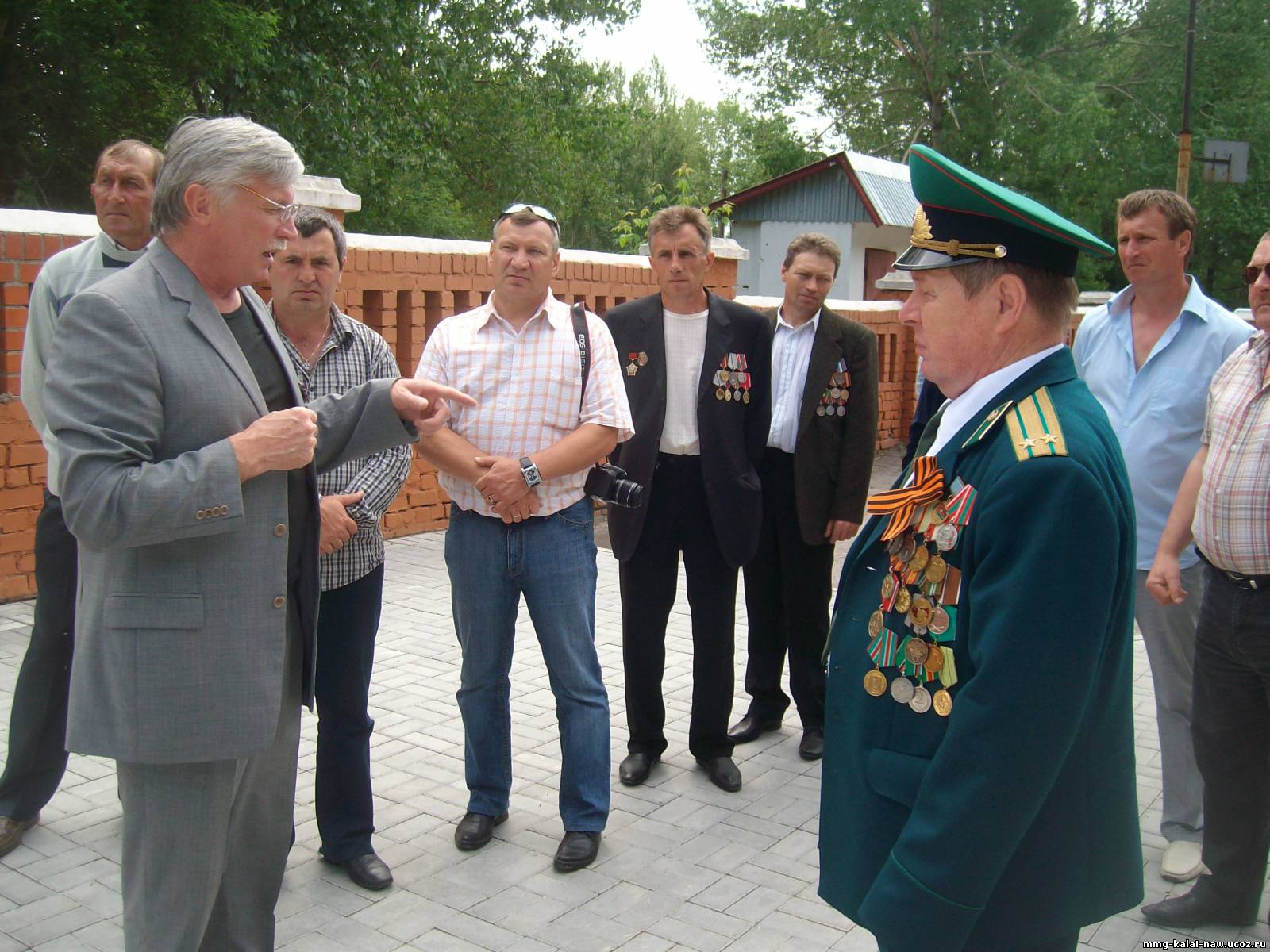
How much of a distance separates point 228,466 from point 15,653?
4.19 meters

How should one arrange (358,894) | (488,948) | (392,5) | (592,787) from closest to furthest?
(488,948) → (358,894) → (592,787) → (392,5)

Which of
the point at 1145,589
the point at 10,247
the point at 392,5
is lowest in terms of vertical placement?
the point at 1145,589

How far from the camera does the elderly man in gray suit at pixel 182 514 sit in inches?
88.1

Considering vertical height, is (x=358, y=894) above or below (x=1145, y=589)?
below

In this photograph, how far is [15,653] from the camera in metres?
5.70

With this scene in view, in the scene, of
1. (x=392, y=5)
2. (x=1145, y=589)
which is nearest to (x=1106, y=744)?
(x=1145, y=589)

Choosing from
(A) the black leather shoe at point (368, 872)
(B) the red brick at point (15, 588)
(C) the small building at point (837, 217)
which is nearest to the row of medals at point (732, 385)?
(A) the black leather shoe at point (368, 872)

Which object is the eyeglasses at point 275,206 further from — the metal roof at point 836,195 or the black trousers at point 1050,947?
the metal roof at point 836,195

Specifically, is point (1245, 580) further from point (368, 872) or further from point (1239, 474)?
point (368, 872)

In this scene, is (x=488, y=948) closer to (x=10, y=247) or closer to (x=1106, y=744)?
(x=1106, y=744)

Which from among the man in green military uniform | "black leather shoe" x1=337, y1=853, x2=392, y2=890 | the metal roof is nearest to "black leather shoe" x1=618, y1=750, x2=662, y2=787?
"black leather shoe" x1=337, y1=853, x2=392, y2=890

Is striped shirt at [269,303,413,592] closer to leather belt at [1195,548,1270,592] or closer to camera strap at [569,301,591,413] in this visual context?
camera strap at [569,301,591,413]

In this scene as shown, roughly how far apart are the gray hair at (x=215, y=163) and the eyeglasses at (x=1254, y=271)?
9.26 feet

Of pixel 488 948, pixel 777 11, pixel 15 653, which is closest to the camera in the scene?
pixel 488 948
